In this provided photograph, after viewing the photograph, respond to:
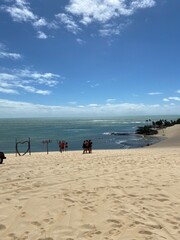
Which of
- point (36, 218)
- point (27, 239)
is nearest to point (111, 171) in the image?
point (36, 218)

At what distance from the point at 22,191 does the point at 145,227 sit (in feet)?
13.3

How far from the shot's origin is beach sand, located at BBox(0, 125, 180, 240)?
549 centimetres

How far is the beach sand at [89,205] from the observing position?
5492 mm

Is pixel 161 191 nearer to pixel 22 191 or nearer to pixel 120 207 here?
pixel 120 207

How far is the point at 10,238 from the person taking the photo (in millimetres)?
5184

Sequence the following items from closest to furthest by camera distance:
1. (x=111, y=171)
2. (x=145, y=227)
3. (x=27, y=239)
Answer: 1. (x=27, y=239)
2. (x=145, y=227)
3. (x=111, y=171)

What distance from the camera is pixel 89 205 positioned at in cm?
712

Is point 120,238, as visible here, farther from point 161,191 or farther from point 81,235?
point 161,191

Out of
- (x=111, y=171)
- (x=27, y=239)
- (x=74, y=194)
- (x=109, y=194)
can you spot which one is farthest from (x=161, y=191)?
(x=27, y=239)

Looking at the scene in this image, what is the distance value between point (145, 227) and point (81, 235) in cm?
133

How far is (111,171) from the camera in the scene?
11.7m

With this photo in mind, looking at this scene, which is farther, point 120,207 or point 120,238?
point 120,207

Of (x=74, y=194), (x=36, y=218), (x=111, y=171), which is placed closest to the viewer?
(x=36, y=218)

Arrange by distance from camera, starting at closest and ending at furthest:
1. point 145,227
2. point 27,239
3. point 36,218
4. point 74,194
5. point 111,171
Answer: point 27,239, point 145,227, point 36,218, point 74,194, point 111,171
